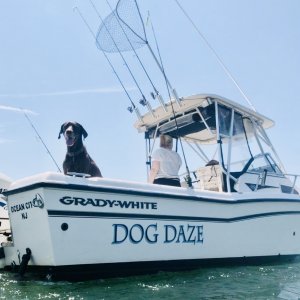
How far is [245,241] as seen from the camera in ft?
19.0

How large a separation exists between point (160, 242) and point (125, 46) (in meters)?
3.59

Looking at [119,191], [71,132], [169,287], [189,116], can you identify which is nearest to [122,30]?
[189,116]

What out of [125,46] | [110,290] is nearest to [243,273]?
[110,290]

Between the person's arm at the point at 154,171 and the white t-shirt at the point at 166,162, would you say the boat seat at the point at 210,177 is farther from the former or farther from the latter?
the person's arm at the point at 154,171

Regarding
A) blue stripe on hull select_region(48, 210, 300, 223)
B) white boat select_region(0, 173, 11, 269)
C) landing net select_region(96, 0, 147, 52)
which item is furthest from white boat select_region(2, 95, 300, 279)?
landing net select_region(96, 0, 147, 52)

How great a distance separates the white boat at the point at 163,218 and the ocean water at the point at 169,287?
0.87ft

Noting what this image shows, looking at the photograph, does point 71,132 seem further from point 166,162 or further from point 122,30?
point 122,30

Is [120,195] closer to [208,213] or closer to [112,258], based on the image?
[112,258]

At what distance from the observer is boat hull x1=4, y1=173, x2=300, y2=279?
4.07 meters

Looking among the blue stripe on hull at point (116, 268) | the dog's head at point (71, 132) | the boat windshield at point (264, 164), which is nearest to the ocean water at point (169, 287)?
the blue stripe on hull at point (116, 268)

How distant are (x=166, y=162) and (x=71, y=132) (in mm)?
1667

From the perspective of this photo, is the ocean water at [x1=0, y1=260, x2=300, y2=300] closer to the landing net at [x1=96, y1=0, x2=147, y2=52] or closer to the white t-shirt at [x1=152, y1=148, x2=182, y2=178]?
the white t-shirt at [x1=152, y1=148, x2=182, y2=178]

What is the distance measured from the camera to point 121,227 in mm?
4438

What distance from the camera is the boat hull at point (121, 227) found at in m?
4.07
